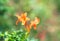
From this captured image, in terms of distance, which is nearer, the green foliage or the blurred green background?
the green foliage

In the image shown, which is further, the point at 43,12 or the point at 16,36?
the point at 43,12

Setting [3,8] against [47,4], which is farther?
[47,4]

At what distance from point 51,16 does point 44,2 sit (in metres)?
0.31

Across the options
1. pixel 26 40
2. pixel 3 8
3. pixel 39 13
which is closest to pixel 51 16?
pixel 39 13

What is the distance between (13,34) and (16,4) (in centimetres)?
176

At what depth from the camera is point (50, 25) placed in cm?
334

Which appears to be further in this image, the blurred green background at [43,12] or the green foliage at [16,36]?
the blurred green background at [43,12]

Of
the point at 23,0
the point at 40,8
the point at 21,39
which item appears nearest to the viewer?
the point at 21,39


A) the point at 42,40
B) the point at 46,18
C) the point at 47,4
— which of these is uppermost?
the point at 47,4

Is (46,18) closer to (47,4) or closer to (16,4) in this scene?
(47,4)

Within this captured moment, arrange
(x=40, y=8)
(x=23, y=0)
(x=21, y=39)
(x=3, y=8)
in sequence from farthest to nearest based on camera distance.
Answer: (x=23, y=0), (x=40, y=8), (x=3, y=8), (x=21, y=39)

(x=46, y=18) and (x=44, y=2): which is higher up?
(x=44, y=2)

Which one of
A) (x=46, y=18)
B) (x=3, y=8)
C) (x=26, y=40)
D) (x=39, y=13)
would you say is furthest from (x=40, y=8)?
(x=26, y=40)

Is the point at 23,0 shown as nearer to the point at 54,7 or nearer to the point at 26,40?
the point at 54,7
